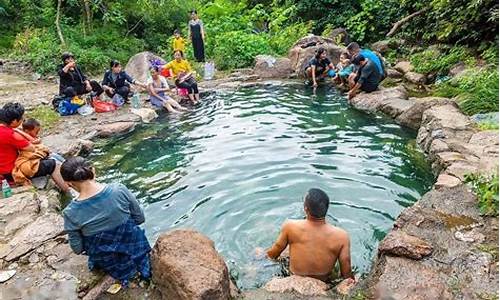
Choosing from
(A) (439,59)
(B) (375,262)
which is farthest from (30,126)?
(A) (439,59)

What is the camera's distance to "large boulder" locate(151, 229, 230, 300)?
3.48m

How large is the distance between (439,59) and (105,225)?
10091mm

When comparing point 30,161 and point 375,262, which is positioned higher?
point 30,161

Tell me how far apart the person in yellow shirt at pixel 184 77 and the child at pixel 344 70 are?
3798 mm

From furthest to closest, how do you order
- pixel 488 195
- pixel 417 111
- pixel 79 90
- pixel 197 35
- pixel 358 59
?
pixel 197 35
pixel 358 59
pixel 79 90
pixel 417 111
pixel 488 195

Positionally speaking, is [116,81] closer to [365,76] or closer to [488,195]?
[365,76]

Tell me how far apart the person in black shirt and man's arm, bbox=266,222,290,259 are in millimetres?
7209

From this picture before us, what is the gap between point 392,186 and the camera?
6.25 m

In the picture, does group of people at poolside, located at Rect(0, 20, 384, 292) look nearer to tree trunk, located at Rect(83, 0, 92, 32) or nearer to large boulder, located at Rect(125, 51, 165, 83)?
large boulder, located at Rect(125, 51, 165, 83)

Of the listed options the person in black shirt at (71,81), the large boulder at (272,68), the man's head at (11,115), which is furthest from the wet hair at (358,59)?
the man's head at (11,115)

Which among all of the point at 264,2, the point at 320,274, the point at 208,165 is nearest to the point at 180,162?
the point at 208,165

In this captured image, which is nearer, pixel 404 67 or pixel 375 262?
pixel 375 262

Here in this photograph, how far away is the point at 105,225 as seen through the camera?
3805mm

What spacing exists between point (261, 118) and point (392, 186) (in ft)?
13.4
